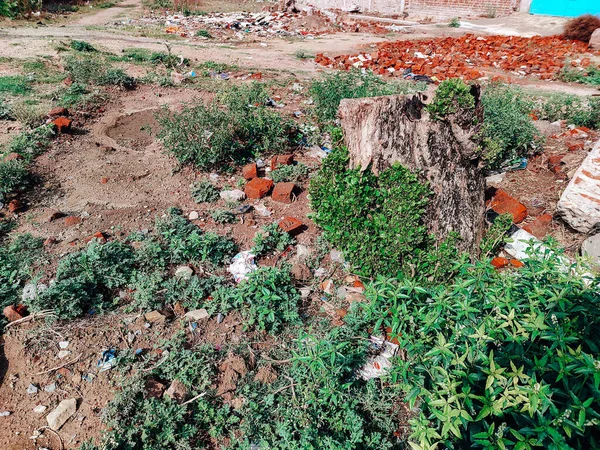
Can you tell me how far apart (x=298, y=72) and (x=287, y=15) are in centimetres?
882

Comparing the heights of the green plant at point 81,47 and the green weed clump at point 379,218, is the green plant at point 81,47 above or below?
above

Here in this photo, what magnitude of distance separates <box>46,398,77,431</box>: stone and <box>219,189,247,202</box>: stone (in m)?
2.11

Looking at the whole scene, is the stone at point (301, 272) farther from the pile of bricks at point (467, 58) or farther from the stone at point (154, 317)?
the pile of bricks at point (467, 58)

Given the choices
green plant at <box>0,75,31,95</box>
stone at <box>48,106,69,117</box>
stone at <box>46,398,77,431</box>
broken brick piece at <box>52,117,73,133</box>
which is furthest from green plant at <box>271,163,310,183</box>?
green plant at <box>0,75,31,95</box>

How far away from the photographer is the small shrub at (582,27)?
→ 11508 millimetres

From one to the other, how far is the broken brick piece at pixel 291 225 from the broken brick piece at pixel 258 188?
526 millimetres

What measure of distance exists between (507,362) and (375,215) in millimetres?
1406

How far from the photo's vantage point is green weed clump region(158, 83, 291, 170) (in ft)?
13.7

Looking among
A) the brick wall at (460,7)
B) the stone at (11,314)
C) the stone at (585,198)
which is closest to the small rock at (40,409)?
the stone at (11,314)

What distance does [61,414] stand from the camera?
213 cm

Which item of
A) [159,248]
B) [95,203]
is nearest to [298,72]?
[95,203]

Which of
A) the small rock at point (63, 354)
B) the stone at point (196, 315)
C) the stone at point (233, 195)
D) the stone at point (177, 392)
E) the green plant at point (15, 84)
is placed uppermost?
the green plant at point (15, 84)

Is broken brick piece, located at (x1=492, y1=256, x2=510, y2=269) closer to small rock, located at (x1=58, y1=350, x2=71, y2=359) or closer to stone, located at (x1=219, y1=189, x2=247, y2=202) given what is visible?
stone, located at (x1=219, y1=189, x2=247, y2=202)

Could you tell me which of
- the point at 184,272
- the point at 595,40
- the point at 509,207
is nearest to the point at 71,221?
the point at 184,272
